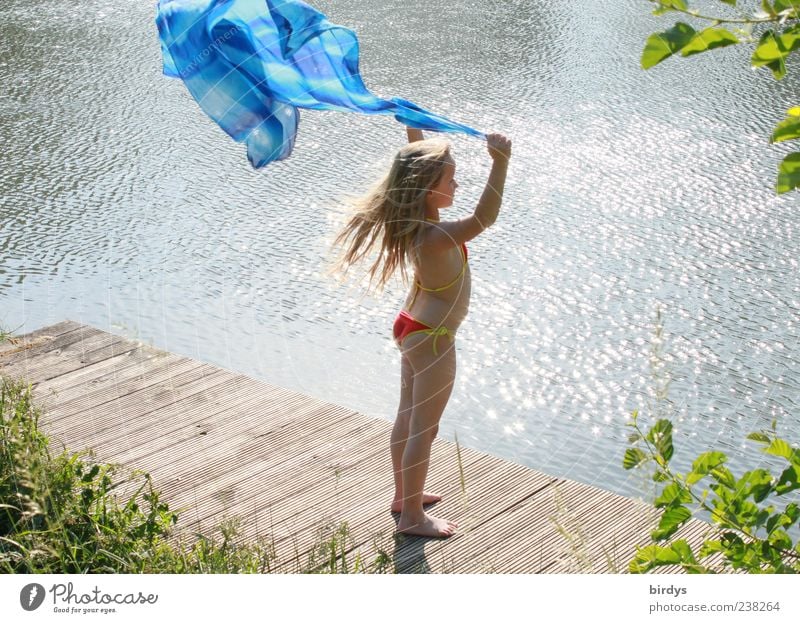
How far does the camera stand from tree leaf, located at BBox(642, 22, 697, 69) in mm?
A: 1052

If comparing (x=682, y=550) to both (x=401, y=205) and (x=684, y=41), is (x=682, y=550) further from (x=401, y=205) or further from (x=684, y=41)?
(x=401, y=205)

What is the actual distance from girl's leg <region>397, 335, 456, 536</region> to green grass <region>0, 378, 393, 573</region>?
0.15m

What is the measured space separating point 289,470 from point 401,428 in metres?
0.40

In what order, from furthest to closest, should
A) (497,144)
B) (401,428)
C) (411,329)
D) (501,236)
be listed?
(501,236), (401,428), (411,329), (497,144)

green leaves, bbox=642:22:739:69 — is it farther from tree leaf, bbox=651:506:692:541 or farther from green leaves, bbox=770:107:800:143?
tree leaf, bbox=651:506:692:541

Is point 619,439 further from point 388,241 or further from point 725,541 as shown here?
point 725,541

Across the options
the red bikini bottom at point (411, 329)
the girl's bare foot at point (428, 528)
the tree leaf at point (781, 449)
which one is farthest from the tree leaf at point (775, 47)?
the girl's bare foot at point (428, 528)

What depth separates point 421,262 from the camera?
196 centimetres

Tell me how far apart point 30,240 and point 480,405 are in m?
1.98

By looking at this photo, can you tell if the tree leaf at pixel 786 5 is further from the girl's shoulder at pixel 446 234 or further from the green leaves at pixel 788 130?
the girl's shoulder at pixel 446 234

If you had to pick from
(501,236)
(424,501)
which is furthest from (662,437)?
(501,236)
